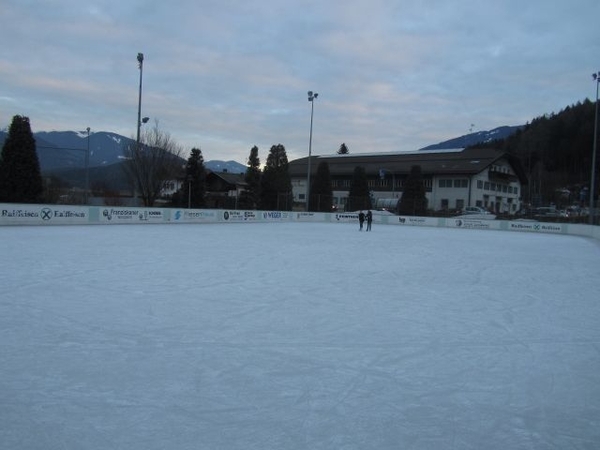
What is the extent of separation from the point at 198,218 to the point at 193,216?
477 millimetres

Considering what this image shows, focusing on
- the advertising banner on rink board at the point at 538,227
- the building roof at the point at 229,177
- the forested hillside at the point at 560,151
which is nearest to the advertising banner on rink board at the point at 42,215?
the advertising banner on rink board at the point at 538,227

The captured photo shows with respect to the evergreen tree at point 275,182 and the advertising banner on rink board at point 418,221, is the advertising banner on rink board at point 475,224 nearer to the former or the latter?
the advertising banner on rink board at point 418,221

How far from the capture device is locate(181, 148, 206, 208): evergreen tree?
38.8 metres

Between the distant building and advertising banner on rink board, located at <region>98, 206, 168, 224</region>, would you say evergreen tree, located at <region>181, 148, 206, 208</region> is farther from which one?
the distant building

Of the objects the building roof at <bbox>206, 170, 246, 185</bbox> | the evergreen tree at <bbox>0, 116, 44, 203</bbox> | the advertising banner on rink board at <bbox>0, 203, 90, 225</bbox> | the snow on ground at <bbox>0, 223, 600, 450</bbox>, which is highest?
the building roof at <bbox>206, 170, 246, 185</bbox>

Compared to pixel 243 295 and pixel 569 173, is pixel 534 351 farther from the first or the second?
pixel 569 173

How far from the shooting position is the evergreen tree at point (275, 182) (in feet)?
142

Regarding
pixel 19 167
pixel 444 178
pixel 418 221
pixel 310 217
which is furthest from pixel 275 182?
pixel 19 167

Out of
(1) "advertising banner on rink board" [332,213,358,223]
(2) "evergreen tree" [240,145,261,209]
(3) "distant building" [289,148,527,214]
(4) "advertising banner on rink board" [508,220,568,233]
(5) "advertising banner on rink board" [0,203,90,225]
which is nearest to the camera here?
(5) "advertising banner on rink board" [0,203,90,225]

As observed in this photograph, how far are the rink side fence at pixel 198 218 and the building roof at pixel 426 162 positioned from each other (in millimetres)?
20018

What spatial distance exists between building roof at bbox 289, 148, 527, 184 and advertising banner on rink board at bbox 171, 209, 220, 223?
1314 inches

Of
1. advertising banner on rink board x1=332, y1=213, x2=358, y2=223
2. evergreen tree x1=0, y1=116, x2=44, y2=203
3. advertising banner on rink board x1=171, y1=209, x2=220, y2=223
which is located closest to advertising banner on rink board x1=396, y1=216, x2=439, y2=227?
advertising banner on rink board x1=332, y1=213, x2=358, y2=223

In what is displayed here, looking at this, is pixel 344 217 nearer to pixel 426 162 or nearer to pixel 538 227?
pixel 538 227

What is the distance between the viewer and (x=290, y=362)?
14.9ft
